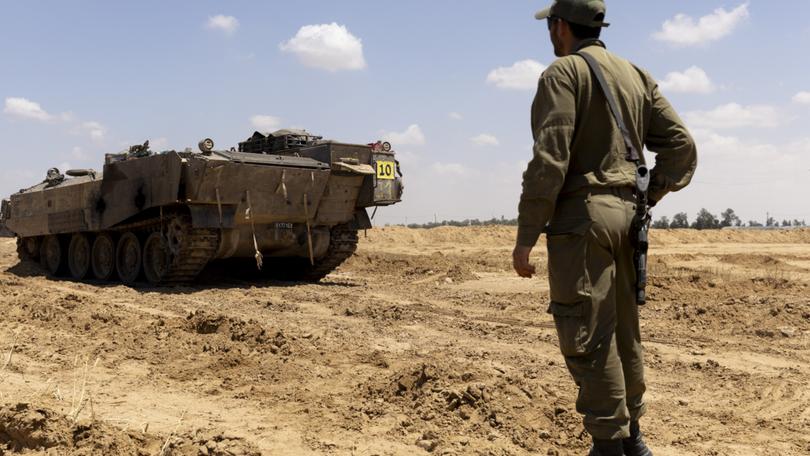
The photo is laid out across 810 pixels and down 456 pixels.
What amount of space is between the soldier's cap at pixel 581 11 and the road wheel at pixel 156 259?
11.0m

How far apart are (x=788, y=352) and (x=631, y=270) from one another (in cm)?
488

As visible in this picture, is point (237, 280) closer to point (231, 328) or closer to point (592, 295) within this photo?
point (231, 328)

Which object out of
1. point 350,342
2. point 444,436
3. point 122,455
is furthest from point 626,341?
point 350,342

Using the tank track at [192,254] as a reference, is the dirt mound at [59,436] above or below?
below

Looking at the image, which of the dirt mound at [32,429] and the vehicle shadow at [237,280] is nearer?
the dirt mound at [32,429]

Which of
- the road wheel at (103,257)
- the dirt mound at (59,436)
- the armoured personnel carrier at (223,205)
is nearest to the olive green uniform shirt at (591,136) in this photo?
the dirt mound at (59,436)

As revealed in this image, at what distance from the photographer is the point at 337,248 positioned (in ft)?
48.8

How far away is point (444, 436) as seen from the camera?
14.1 feet

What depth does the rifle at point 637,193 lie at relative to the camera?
3.32 metres

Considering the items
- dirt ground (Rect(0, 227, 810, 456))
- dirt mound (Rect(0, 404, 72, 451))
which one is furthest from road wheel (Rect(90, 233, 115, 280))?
dirt mound (Rect(0, 404, 72, 451))

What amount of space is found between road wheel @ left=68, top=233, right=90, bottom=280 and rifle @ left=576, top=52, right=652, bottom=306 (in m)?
14.8

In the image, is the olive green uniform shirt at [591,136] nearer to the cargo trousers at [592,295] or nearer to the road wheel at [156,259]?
the cargo trousers at [592,295]

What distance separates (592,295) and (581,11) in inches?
45.9

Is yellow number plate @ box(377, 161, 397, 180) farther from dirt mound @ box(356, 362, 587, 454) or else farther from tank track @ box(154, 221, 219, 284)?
dirt mound @ box(356, 362, 587, 454)
